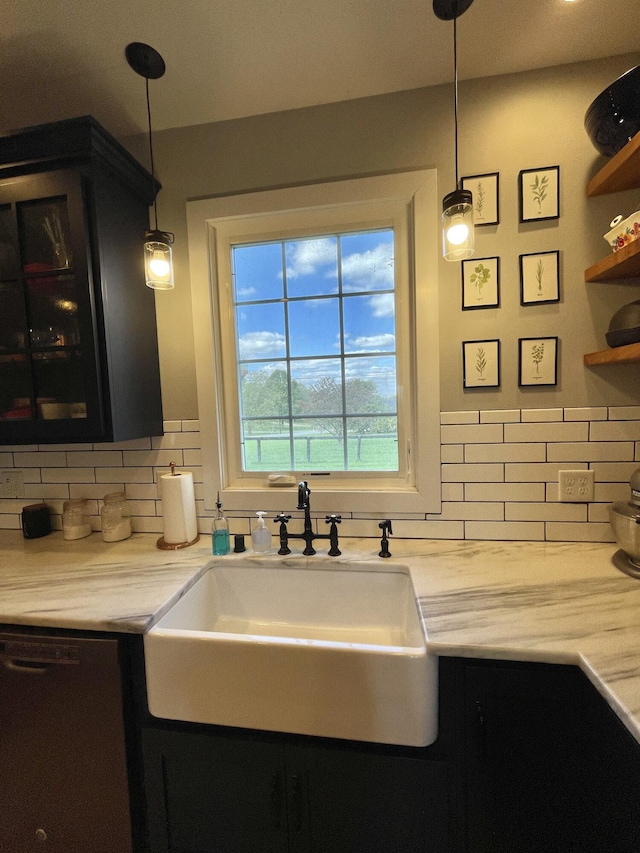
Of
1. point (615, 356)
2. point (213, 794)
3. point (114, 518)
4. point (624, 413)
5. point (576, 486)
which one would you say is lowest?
point (213, 794)

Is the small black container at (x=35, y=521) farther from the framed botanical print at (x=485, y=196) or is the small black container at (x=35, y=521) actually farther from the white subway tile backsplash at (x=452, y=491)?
the framed botanical print at (x=485, y=196)

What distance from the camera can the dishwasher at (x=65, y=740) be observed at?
3.03 feet

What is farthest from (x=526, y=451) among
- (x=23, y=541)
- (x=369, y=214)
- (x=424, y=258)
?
(x=23, y=541)

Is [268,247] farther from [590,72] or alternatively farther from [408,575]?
[408,575]

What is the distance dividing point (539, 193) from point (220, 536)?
1580 mm

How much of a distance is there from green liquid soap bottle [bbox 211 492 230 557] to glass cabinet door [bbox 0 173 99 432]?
0.56m

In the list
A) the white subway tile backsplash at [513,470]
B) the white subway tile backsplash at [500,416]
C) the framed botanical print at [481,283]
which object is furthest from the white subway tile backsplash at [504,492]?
the framed botanical print at [481,283]

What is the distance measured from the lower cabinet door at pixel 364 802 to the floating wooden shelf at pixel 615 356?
44.0 inches

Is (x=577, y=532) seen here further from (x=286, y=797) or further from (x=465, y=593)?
(x=286, y=797)

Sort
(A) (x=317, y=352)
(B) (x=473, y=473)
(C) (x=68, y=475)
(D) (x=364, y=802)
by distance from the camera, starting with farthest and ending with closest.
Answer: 1. (C) (x=68, y=475)
2. (A) (x=317, y=352)
3. (B) (x=473, y=473)
4. (D) (x=364, y=802)

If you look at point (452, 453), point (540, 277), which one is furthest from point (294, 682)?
point (540, 277)

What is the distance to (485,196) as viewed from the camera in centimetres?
122

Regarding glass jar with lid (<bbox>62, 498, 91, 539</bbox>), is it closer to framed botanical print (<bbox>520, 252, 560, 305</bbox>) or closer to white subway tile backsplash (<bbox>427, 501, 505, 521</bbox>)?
white subway tile backsplash (<bbox>427, 501, 505, 521</bbox>)

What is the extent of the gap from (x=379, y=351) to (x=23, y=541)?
5.40 feet
